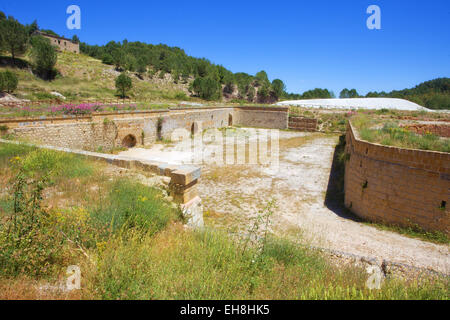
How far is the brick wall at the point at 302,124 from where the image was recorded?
26.5 m

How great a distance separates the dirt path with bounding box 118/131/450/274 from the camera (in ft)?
18.3

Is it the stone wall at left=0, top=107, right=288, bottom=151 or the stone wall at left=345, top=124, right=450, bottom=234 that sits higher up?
the stone wall at left=0, top=107, right=288, bottom=151

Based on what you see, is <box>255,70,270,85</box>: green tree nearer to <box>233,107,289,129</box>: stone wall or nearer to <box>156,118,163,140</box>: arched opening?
<box>233,107,289,129</box>: stone wall

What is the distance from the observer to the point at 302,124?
1068 inches

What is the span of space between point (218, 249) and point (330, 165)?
12392mm

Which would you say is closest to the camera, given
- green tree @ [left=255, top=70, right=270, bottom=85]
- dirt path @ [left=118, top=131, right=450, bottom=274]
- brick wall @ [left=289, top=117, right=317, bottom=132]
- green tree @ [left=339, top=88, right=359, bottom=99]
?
dirt path @ [left=118, top=131, right=450, bottom=274]

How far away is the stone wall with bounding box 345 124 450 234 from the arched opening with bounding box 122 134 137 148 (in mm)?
12437

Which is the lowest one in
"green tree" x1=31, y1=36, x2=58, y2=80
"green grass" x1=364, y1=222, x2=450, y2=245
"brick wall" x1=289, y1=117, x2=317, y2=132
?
"green grass" x1=364, y1=222, x2=450, y2=245

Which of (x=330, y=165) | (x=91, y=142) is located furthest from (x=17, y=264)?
(x=330, y=165)

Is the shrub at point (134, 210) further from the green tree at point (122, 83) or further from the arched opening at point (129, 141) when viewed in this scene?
the green tree at point (122, 83)

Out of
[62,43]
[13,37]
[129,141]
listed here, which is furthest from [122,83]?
[62,43]

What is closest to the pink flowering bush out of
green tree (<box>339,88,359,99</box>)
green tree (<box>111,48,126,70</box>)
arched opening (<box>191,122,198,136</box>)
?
arched opening (<box>191,122,198,136</box>)

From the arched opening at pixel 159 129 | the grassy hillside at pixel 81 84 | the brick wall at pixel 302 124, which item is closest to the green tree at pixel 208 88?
the grassy hillside at pixel 81 84

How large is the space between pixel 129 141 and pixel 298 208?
37.0 ft
